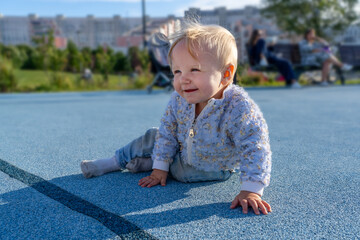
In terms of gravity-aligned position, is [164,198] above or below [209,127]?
below

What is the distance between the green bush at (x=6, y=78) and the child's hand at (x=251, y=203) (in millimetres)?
8408

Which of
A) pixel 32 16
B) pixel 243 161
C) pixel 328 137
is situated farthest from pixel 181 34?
pixel 32 16

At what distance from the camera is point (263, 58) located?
823 cm

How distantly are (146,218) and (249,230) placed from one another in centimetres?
38

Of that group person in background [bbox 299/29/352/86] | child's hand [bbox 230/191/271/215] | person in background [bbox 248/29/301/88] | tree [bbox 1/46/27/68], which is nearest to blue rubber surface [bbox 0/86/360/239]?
child's hand [bbox 230/191/271/215]

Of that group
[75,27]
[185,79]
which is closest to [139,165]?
[185,79]

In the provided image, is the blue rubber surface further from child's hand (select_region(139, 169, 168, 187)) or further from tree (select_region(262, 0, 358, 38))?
tree (select_region(262, 0, 358, 38))

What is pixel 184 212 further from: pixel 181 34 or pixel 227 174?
pixel 181 34

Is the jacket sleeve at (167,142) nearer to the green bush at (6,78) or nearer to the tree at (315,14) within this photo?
the green bush at (6,78)

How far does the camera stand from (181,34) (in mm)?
1517

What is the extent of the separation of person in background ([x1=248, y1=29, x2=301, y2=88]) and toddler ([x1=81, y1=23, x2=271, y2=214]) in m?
6.86

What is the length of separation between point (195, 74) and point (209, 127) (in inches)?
10.1

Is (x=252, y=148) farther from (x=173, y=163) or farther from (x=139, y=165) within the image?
(x=139, y=165)

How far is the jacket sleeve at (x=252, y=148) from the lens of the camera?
56.6 inches
